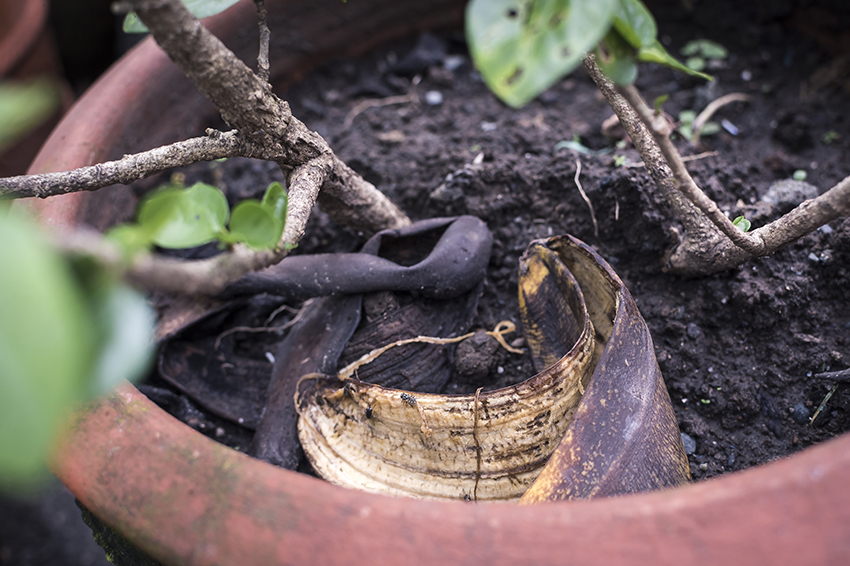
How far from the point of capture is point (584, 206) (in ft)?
3.65

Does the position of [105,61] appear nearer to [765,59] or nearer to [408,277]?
[408,277]

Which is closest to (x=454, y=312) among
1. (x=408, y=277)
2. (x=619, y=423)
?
(x=408, y=277)

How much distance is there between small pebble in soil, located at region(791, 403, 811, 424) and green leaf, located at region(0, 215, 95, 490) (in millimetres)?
1023

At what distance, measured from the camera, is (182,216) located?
0.48 metres

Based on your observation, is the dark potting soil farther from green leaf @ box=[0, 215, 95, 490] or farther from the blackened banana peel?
green leaf @ box=[0, 215, 95, 490]

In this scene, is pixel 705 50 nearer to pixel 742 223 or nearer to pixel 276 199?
pixel 742 223

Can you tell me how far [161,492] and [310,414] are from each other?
343 millimetres

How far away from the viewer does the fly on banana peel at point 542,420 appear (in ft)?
2.29

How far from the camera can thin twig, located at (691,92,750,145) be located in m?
1.33

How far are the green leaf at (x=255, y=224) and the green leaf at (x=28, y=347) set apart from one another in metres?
0.22

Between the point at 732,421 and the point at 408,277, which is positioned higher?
the point at 408,277

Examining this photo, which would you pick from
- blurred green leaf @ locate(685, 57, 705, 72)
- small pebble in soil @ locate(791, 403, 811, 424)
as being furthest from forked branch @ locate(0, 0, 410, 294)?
blurred green leaf @ locate(685, 57, 705, 72)

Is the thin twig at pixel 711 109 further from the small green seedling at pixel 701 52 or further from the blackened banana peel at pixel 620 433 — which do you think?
the blackened banana peel at pixel 620 433

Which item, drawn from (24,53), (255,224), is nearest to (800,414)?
(255,224)
